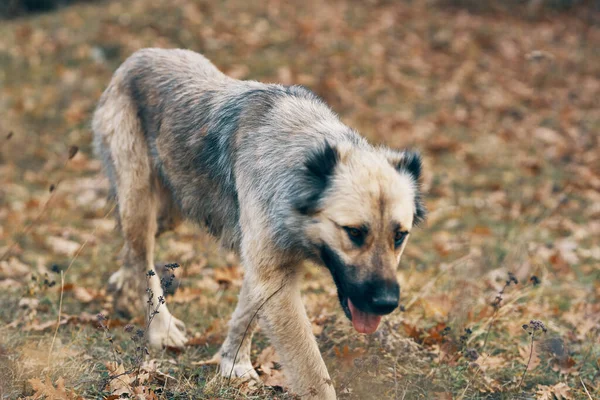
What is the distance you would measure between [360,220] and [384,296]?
41cm

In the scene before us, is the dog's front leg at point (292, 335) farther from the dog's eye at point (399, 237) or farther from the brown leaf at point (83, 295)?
the brown leaf at point (83, 295)

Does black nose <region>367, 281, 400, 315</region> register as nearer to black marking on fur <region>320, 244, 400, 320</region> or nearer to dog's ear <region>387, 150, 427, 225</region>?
black marking on fur <region>320, 244, 400, 320</region>

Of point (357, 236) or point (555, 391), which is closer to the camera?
point (357, 236)

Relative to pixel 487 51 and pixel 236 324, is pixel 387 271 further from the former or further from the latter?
pixel 487 51

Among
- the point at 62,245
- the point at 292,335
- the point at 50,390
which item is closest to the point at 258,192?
the point at 292,335

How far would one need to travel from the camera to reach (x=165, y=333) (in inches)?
195

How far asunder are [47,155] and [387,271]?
7554 mm

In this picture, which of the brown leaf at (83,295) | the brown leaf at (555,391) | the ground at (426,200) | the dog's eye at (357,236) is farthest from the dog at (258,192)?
the brown leaf at (555,391)

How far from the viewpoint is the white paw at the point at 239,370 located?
13.5 ft

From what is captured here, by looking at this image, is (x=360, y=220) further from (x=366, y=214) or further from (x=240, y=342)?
(x=240, y=342)

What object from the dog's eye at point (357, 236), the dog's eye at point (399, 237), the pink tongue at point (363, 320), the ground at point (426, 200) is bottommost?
the ground at point (426, 200)

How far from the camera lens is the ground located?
13.8ft

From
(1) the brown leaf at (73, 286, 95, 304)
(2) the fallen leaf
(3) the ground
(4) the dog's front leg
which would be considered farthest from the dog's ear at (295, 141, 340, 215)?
(1) the brown leaf at (73, 286, 95, 304)

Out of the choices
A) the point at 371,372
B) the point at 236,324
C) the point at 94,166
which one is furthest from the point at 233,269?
the point at 94,166
